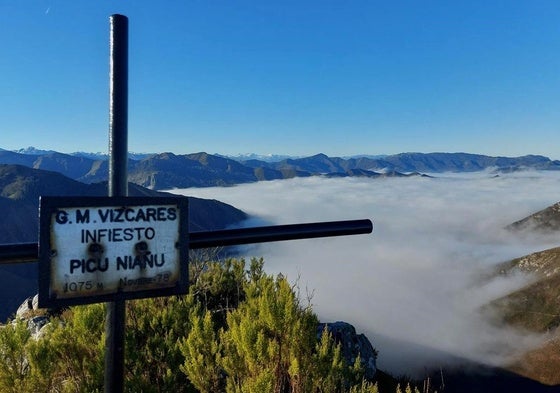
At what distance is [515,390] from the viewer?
395 ft

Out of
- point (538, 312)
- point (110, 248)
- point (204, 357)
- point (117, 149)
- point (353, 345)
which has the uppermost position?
point (117, 149)

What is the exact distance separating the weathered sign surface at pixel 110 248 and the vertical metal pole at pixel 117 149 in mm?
143

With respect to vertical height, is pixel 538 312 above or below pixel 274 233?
below

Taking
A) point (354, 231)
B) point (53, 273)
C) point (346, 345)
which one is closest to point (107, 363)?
point (53, 273)

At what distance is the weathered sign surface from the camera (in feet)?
7.66

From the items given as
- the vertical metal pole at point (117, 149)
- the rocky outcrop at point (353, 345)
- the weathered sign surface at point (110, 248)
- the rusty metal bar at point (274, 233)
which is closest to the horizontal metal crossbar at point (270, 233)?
the rusty metal bar at point (274, 233)

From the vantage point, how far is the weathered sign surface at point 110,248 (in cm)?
234

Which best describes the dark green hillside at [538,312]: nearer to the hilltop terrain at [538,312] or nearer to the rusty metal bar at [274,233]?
the hilltop terrain at [538,312]

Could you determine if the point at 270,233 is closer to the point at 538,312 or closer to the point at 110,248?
the point at 110,248

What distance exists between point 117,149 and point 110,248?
61cm

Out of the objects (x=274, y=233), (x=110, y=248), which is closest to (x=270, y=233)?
(x=274, y=233)

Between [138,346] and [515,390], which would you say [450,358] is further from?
[138,346]

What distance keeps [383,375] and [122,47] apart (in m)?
13.5

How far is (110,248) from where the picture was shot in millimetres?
2479
